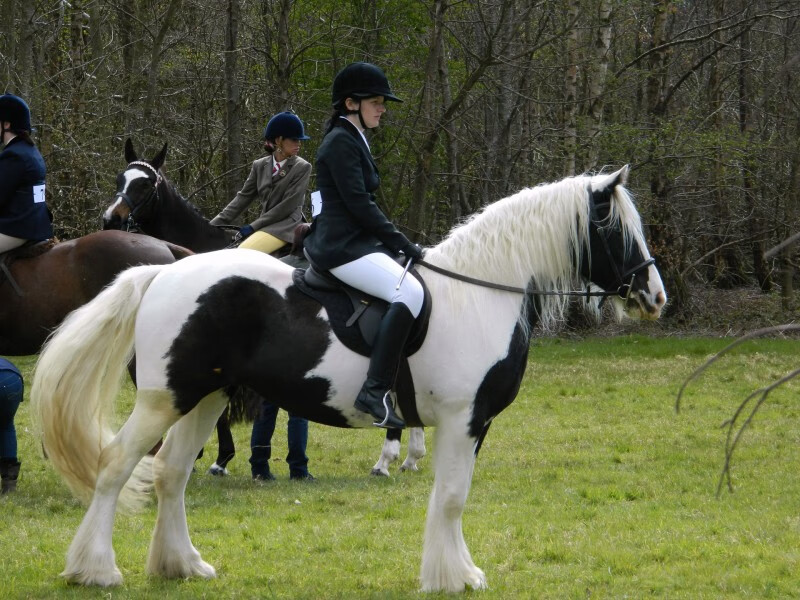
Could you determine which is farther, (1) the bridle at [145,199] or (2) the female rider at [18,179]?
(1) the bridle at [145,199]

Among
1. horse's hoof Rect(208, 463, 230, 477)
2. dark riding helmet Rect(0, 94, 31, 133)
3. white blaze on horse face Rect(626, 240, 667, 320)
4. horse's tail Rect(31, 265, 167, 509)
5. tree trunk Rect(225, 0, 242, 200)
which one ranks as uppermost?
tree trunk Rect(225, 0, 242, 200)

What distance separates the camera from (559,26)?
2205 cm

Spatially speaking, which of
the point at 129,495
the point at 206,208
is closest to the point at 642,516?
the point at 129,495

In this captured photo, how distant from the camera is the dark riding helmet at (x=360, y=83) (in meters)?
5.70

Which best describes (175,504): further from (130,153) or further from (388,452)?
(130,153)

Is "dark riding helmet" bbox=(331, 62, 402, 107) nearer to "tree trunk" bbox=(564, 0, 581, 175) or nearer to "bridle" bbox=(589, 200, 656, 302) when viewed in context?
"bridle" bbox=(589, 200, 656, 302)

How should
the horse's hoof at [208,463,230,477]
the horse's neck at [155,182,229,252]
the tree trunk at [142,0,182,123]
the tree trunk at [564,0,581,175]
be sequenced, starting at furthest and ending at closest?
1. the tree trunk at [564,0,581,175]
2. the tree trunk at [142,0,182,123]
3. the horse's hoof at [208,463,230,477]
4. the horse's neck at [155,182,229,252]

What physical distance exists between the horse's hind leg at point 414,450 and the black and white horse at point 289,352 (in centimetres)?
396

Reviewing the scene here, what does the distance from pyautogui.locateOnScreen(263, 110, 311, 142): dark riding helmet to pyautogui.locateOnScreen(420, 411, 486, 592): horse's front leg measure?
4279mm

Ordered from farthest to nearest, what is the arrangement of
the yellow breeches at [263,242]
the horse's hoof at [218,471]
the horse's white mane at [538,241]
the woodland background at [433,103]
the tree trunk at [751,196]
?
the tree trunk at [751,196] < the woodland background at [433,103] < the horse's hoof at [218,471] < the yellow breeches at [263,242] < the horse's white mane at [538,241]

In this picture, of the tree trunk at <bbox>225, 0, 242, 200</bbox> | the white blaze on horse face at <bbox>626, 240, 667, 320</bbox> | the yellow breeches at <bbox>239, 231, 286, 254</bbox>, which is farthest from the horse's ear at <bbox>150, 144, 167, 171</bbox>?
the tree trunk at <bbox>225, 0, 242, 200</bbox>

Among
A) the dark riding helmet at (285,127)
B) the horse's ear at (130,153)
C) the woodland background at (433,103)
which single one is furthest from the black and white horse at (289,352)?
the woodland background at (433,103)

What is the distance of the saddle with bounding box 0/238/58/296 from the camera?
28.5ft

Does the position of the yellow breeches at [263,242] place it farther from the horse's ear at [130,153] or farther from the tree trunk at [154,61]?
the tree trunk at [154,61]
